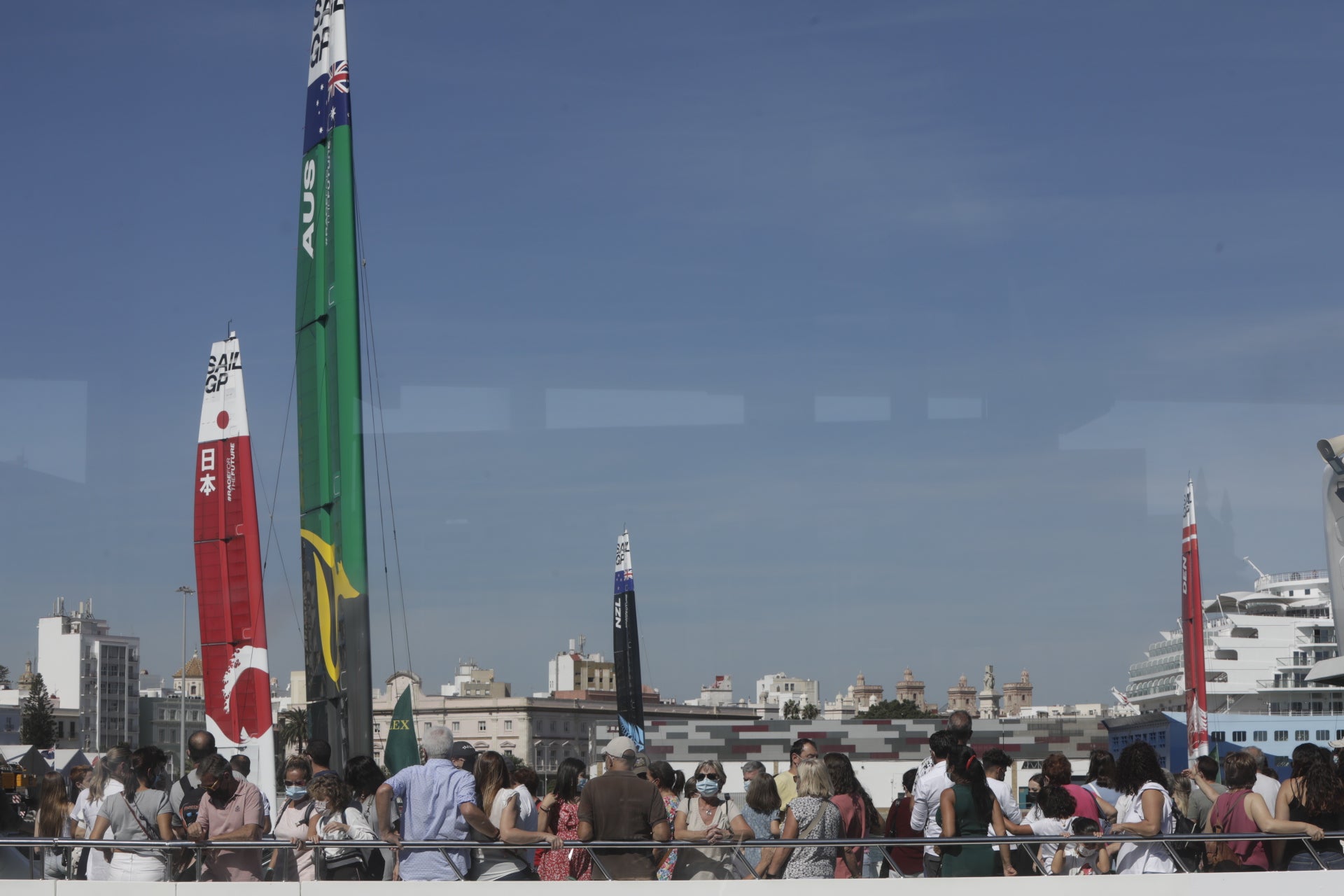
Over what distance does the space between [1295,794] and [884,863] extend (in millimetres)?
2035

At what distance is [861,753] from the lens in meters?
66.1

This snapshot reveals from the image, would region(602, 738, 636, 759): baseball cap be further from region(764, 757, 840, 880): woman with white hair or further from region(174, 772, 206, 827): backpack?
region(174, 772, 206, 827): backpack

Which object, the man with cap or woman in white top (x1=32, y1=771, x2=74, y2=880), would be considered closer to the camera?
the man with cap

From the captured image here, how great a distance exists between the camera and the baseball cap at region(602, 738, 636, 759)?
694 centimetres

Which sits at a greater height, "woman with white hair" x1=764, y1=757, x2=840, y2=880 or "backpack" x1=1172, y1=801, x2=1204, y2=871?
"woman with white hair" x1=764, y1=757, x2=840, y2=880

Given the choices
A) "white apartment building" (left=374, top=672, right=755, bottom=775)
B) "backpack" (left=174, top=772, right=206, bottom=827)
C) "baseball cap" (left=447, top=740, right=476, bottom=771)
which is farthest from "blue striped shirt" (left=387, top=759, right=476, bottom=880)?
"white apartment building" (left=374, top=672, right=755, bottom=775)

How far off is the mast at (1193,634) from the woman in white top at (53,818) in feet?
107

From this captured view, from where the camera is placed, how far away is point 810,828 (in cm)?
737

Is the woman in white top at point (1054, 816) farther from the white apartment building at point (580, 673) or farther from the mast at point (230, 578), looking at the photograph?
the white apartment building at point (580, 673)

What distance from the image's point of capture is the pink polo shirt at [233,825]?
7375 millimetres

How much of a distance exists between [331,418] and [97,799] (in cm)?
711

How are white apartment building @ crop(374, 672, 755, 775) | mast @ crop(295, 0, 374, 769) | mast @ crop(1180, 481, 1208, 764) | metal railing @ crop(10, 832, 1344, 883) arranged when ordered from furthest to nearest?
white apartment building @ crop(374, 672, 755, 775), mast @ crop(1180, 481, 1208, 764), mast @ crop(295, 0, 374, 769), metal railing @ crop(10, 832, 1344, 883)

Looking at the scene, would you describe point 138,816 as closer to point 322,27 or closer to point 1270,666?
point 322,27

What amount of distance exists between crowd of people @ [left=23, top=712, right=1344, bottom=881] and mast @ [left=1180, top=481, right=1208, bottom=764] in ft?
101
